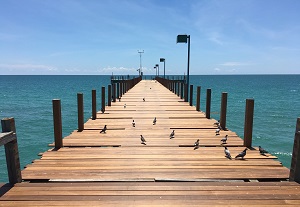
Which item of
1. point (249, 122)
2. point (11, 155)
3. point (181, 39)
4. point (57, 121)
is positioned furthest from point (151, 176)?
point (181, 39)

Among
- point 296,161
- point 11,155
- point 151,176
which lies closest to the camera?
point 11,155

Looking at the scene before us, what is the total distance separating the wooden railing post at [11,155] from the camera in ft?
13.4

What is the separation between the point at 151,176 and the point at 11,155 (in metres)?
2.37

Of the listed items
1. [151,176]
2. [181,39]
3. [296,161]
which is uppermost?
[181,39]

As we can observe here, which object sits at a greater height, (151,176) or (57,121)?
(57,121)

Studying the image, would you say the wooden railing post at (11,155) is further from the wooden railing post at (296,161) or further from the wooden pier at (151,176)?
the wooden railing post at (296,161)

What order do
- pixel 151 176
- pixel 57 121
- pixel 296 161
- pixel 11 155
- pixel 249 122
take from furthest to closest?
pixel 249 122 → pixel 57 121 → pixel 151 176 → pixel 296 161 → pixel 11 155

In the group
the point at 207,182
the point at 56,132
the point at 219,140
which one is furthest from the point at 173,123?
the point at 207,182

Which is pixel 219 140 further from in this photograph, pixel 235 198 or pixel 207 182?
pixel 235 198

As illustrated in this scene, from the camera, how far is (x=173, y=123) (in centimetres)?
965

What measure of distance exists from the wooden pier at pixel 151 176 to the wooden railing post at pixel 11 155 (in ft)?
0.57

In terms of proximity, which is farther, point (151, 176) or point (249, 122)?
point (249, 122)

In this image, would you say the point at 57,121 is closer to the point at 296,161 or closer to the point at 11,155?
the point at 11,155

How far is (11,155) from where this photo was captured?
13.6ft
